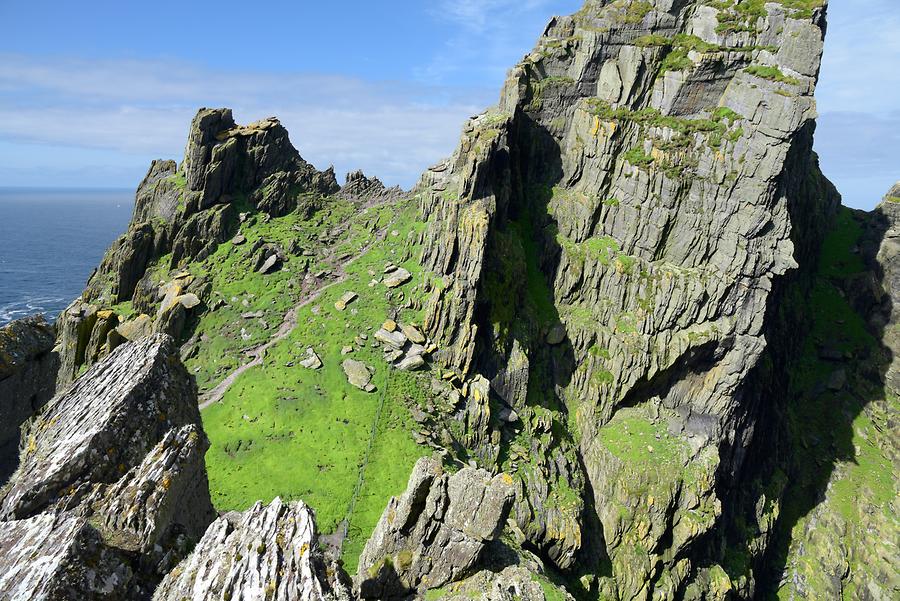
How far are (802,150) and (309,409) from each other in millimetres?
89120

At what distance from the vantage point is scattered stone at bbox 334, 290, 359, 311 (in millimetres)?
64188

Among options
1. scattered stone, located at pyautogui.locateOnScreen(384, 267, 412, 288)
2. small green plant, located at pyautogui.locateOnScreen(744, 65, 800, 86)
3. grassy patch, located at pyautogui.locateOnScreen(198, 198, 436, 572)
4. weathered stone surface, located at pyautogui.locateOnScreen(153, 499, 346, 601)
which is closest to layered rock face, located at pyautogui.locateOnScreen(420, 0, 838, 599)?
small green plant, located at pyautogui.locateOnScreen(744, 65, 800, 86)

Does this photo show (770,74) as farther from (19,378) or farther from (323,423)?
(19,378)

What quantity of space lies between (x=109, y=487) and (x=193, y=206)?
7271cm

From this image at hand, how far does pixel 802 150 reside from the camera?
78125 millimetres

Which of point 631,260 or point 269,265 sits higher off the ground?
point 631,260

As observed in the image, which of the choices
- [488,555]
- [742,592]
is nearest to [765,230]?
[742,592]

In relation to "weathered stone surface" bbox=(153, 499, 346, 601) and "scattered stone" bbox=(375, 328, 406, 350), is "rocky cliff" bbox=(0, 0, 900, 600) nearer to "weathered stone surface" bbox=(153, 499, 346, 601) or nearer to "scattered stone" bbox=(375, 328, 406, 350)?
"scattered stone" bbox=(375, 328, 406, 350)

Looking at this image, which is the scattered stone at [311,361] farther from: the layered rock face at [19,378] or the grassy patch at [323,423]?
the layered rock face at [19,378]

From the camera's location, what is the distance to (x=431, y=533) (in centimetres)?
2397

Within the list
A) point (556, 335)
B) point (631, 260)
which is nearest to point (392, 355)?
point (556, 335)

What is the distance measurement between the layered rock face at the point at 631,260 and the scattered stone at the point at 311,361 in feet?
50.1

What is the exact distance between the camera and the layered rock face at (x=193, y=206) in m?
66.6

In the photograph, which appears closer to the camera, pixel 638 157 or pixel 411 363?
pixel 411 363
